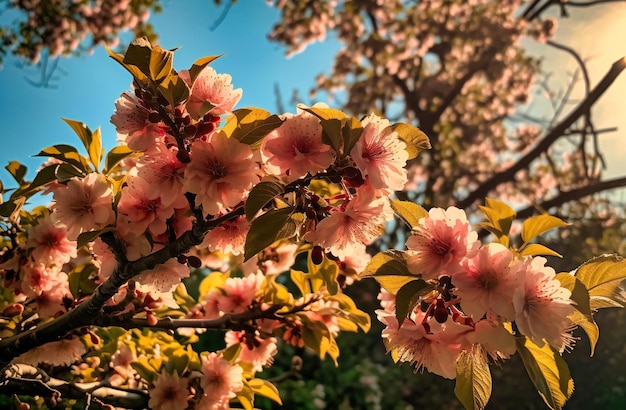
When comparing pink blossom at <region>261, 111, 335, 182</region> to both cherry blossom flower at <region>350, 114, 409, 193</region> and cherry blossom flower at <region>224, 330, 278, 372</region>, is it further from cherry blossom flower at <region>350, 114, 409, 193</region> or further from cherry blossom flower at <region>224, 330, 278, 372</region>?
cherry blossom flower at <region>224, 330, 278, 372</region>

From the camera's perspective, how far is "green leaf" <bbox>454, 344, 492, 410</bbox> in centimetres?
90

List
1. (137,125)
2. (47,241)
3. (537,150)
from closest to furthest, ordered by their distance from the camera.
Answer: (137,125), (47,241), (537,150)

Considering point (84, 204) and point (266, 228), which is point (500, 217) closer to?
point (266, 228)

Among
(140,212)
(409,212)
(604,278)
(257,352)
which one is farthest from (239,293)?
(604,278)

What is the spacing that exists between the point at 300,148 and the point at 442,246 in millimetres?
278

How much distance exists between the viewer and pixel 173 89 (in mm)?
820

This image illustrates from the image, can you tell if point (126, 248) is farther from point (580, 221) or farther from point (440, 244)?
point (580, 221)

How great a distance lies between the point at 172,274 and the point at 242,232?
0.16m

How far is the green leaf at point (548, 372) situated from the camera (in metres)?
0.84

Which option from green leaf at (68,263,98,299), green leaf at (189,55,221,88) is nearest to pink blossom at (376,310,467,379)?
green leaf at (189,55,221,88)

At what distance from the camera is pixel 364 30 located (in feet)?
21.8

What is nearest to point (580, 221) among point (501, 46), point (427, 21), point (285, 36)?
point (501, 46)

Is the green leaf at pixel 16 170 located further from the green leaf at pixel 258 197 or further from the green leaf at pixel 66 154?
the green leaf at pixel 258 197

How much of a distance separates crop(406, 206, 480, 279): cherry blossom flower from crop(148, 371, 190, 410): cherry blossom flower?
2.60 ft
